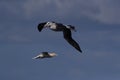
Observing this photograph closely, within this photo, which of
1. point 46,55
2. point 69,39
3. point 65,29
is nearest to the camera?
point 65,29

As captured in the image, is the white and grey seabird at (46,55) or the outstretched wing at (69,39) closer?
the outstretched wing at (69,39)

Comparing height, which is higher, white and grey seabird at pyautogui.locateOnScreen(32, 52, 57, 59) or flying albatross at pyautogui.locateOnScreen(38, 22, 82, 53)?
flying albatross at pyautogui.locateOnScreen(38, 22, 82, 53)

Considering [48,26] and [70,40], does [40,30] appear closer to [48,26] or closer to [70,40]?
[48,26]

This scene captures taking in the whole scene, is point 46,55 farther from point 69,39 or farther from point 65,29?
point 65,29

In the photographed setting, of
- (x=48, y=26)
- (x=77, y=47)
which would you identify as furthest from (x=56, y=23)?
(x=77, y=47)

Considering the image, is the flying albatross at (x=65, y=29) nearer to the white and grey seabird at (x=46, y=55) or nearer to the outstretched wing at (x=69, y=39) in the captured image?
the outstretched wing at (x=69, y=39)

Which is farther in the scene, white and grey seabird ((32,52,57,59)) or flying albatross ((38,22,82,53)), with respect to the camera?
white and grey seabird ((32,52,57,59))

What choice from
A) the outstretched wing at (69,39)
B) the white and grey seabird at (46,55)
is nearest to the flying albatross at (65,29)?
the outstretched wing at (69,39)

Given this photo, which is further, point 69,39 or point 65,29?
point 69,39

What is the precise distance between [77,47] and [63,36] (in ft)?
4.61

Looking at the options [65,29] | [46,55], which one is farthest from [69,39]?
[46,55]

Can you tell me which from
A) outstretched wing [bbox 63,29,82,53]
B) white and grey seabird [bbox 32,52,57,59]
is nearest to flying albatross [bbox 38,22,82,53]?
outstretched wing [bbox 63,29,82,53]

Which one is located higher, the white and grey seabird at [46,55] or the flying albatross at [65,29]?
the flying albatross at [65,29]

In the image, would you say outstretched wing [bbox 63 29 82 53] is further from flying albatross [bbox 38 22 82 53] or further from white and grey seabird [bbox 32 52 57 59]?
white and grey seabird [bbox 32 52 57 59]
